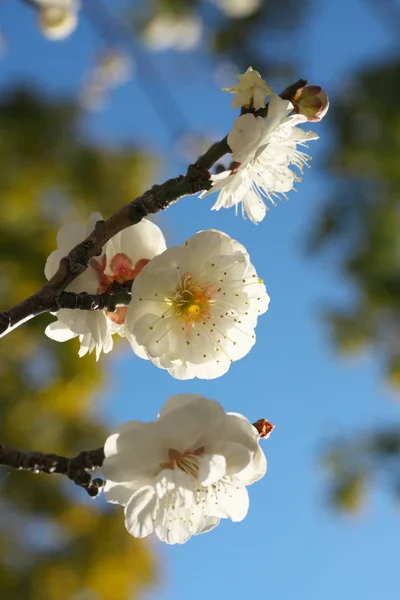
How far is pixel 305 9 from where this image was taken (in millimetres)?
2912

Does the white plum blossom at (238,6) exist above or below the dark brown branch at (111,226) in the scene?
above

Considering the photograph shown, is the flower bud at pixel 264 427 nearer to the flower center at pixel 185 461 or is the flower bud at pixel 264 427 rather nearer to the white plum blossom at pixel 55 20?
the flower center at pixel 185 461

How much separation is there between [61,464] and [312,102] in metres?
0.37

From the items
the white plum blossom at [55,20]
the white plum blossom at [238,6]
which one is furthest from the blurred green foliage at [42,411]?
the white plum blossom at [55,20]

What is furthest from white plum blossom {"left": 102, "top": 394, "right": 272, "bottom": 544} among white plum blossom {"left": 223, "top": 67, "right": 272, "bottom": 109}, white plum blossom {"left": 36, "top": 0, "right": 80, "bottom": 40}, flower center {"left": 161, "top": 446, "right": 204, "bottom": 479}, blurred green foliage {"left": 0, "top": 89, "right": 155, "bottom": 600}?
blurred green foliage {"left": 0, "top": 89, "right": 155, "bottom": 600}

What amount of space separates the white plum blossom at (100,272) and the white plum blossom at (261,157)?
84mm

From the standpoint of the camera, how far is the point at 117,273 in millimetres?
574

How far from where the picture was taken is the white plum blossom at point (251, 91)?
534mm

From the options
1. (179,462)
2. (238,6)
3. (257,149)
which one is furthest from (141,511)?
(238,6)

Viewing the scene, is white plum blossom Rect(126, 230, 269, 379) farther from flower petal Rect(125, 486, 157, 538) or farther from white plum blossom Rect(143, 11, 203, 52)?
white plum blossom Rect(143, 11, 203, 52)

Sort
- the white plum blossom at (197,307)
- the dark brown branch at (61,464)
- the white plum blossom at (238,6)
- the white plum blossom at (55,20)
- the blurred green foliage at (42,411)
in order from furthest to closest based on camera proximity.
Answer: the white plum blossom at (238,6), the blurred green foliage at (42,411), the white plum blossom at (55,20), the white plum blossom at (197,307), the dark brown branch at (61,464)

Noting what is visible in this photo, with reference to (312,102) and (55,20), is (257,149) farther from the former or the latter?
(55,20)

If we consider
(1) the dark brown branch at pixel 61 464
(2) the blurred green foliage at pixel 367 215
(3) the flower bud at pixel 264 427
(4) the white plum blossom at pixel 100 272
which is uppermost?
(2) the blurred green foliage at pixel 367 215

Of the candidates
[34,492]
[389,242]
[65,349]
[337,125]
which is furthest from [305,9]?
[34,492]
